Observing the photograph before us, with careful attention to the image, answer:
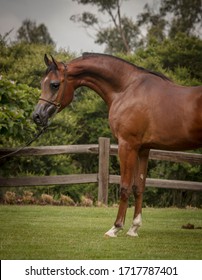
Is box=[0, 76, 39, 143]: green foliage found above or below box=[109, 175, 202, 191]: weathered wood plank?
above

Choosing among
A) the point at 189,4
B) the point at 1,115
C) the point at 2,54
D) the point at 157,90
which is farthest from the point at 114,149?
the point at 189,4

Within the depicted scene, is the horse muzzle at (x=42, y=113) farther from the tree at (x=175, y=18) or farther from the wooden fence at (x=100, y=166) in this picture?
the tree at (x=175, y=18)

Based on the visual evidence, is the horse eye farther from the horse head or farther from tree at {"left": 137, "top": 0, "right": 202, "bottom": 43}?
tree at {"left": 137, "top": 0, "right": 202, "bottom": 43}

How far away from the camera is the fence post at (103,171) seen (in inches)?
456

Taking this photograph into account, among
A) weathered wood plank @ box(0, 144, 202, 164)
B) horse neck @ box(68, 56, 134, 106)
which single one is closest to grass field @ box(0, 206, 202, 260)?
weathered wood plank @ box(0, 144, 202, 164)

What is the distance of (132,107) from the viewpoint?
6941 mm

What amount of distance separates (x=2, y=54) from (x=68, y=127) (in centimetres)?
475

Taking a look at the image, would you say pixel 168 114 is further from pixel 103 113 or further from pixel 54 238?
pixel 103 113

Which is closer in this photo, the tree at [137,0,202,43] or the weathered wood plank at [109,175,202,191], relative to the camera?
the weathered wood plank at [109,175,202,191]

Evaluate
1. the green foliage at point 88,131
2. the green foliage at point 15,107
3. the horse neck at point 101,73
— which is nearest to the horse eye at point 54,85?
the horse neck at point 101,73

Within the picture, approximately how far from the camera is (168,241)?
690 centimetres

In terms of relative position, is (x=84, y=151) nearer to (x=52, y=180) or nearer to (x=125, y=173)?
(x=52, y=180)

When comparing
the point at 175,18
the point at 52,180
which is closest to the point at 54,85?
the point at 52,180

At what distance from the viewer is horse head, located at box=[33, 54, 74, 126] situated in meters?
7.05
